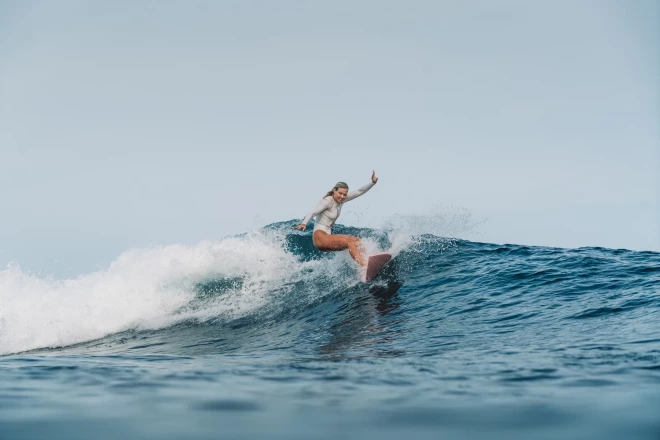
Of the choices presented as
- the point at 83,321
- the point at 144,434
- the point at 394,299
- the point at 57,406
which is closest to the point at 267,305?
the point at 394,299

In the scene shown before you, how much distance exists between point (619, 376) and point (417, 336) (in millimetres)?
3235

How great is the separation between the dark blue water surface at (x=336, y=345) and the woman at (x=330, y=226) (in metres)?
0.75

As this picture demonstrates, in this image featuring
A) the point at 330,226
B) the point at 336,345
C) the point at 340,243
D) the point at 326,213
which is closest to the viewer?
the point at 336,345

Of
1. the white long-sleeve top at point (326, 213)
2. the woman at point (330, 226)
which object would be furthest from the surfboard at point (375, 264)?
the white long-sleeve top at point (326, 213)

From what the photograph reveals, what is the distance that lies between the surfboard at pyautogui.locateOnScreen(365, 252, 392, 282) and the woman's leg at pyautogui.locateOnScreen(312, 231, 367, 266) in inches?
5.7

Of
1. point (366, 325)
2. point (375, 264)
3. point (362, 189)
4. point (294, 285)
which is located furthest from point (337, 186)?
point (366, 325)

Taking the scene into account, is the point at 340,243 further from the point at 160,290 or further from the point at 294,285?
the point at 160,290

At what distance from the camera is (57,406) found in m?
3.43

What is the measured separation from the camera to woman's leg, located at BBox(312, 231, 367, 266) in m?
11.3

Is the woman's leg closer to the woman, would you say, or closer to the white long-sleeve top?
the woman

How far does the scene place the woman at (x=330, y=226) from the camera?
11266 millimetres

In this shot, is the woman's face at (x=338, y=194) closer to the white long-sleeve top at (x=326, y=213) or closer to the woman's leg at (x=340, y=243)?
the white long-sleeve top at (x=326, y=213)

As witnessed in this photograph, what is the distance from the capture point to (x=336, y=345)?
701 cm

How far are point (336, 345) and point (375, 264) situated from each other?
14.9 feet
